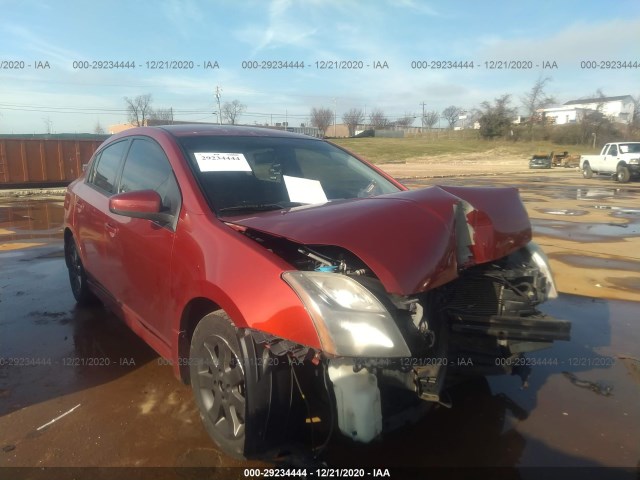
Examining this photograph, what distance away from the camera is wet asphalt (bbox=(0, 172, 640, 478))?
2529mm

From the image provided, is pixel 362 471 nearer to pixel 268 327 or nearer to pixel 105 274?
pixel 268 327

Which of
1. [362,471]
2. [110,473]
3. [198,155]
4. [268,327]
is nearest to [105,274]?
[198,155]

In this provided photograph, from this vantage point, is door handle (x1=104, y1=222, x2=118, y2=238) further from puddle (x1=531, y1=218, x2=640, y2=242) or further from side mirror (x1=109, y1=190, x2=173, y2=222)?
puddle (x1=531, y1=218, x2=640, y2=242)

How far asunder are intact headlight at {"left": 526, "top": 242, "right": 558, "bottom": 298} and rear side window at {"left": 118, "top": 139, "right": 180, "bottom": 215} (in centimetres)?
228

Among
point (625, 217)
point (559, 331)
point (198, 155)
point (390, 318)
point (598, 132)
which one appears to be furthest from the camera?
point (598, 132)

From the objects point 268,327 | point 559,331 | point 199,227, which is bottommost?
point 559,331

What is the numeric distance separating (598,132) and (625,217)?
5433 cm

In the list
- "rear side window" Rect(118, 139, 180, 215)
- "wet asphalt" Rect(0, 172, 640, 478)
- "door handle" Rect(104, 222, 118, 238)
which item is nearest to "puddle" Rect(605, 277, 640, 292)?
"wet asphalt" Rect(0, 172, 640, 478)

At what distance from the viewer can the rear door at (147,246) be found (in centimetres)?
288

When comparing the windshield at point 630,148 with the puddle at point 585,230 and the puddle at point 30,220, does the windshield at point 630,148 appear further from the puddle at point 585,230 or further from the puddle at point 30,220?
the puddle at point 30,220

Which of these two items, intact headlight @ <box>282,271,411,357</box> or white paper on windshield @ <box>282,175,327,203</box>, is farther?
white paper on windshield @ <box>282,175,327,203</box>

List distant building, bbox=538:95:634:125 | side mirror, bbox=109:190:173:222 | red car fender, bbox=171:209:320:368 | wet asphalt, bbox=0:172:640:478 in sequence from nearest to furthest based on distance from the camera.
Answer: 1. red car fender, bbox=171:209:320:368
2. wet asphalt, bbox=0:172:640:478
3. side mirror, bbox=109:190:173:222
4. distant building, bbox=538:95:634:125

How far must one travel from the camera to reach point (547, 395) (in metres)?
3.18

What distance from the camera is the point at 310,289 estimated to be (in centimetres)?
207
